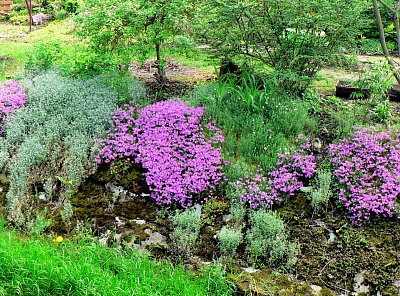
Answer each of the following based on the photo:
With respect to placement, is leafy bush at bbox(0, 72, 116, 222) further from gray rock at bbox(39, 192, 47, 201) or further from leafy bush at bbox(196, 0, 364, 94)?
leafy bush at bbox(196, 0, 364, 94)

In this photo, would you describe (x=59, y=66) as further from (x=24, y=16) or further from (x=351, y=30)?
(x=24, y=16)

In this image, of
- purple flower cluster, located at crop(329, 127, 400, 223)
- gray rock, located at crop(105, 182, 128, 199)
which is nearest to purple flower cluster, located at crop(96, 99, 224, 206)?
gray rock, located at crop(105, 182, 128, 199)

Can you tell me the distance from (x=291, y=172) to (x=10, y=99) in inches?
142

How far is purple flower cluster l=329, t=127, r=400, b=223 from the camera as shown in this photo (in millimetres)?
4383

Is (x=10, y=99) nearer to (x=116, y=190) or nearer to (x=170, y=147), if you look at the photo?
(x=116, y=190)

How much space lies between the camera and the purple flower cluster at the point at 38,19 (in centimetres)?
1377

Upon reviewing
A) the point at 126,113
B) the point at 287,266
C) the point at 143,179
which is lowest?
the point at 287,266

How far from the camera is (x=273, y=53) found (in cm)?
615

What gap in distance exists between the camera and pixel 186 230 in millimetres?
4293

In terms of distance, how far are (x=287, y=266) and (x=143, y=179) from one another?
181 cm

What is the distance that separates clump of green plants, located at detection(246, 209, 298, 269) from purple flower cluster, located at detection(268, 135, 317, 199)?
14.8 inches

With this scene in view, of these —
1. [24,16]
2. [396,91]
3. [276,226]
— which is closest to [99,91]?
[276,226]

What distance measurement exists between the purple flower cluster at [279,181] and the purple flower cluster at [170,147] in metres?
0.34

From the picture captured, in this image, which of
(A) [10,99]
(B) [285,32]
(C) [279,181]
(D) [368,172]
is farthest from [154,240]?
(B) [285,32]
